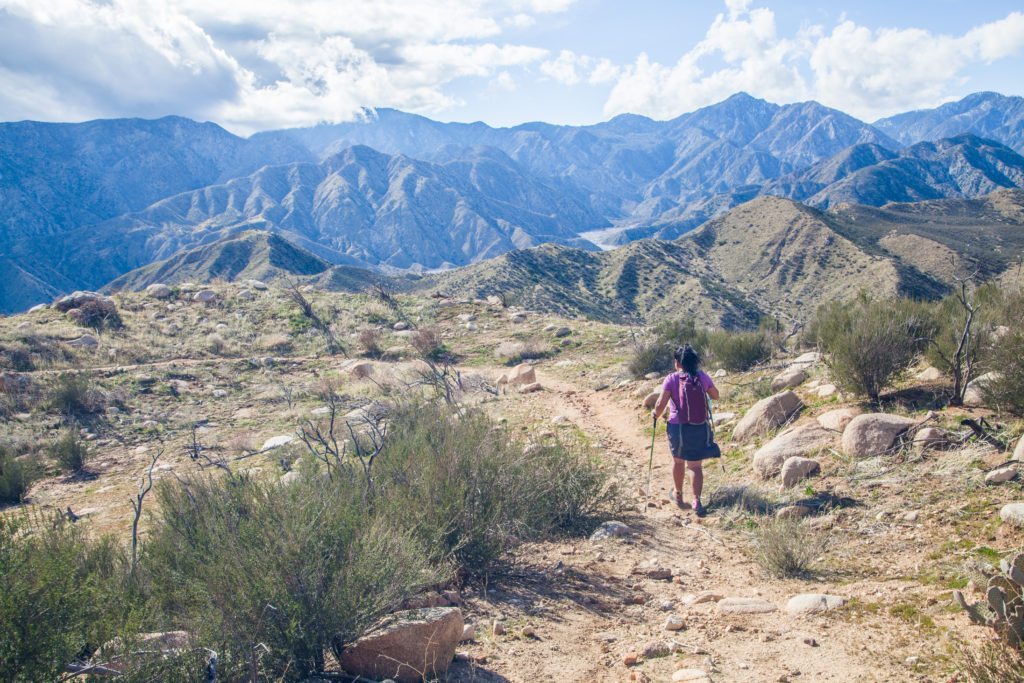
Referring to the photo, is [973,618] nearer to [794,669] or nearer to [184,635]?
[794,669]

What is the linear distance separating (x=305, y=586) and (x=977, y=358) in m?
7.39

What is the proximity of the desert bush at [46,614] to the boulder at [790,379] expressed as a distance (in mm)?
8951

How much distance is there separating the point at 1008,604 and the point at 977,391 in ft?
14.3

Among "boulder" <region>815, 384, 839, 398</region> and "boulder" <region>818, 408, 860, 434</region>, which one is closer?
"boulder" <region>818, 408, 860, 434</region>

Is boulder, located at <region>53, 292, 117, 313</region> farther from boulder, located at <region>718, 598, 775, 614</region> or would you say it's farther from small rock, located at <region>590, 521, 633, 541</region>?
boulder, located at <region>718, 598, 775, 614</region>

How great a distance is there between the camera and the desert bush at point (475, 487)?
4.79m

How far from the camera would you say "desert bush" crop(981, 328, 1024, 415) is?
5.74m

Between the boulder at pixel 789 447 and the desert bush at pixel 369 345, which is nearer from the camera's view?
the boulder at pixel 789 447

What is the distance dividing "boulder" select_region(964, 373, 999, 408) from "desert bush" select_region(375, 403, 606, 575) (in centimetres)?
396

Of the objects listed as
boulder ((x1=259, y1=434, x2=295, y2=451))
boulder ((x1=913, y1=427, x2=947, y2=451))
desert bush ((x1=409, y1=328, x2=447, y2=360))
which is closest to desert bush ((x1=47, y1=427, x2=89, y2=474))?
boulder ((x1=259, y1=434, x2=295, y2=451))

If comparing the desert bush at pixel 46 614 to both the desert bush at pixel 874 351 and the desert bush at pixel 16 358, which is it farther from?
the desert bush at pixel 16 358

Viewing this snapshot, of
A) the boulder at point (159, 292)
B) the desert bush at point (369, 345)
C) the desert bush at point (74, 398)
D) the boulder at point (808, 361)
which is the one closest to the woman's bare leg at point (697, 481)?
the boulder at point (808, 361)

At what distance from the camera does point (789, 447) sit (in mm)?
6945

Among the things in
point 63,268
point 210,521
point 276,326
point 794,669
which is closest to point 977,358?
point 794,669
